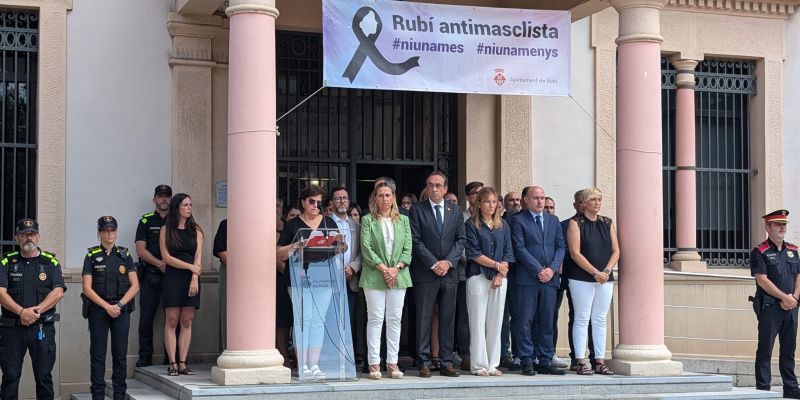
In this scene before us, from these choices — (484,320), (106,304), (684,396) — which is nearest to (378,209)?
(484,320)

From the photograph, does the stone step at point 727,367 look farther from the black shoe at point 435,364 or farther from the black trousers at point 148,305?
the black trousers at point 148,305

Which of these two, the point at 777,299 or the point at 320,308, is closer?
the point at 320,308

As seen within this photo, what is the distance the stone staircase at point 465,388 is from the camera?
9.48m

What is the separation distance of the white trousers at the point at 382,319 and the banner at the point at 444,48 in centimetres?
201

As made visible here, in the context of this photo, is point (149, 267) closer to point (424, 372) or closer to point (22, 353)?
point (22, 353)

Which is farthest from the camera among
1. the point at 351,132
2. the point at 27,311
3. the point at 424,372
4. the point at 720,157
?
the point at 720,157

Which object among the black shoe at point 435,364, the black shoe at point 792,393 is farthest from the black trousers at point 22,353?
the black shoe at point 792,393

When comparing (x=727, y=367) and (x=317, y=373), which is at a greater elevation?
(x=317, y=373)

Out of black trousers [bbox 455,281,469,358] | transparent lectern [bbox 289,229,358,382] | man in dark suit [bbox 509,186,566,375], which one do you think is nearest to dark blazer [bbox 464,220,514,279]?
man in dark suit [bbox 509,186,566,375]

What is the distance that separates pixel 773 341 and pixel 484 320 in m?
3.17

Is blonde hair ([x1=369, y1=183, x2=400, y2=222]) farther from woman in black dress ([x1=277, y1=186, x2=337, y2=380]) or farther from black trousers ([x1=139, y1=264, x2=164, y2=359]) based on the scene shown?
black trousers ([x1=139, y1=264, x2=164, y2=359])

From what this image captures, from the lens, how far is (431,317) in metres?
10.5

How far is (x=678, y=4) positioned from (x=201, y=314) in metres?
7.01

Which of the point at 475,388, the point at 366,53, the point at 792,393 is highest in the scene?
the point at 366,53
